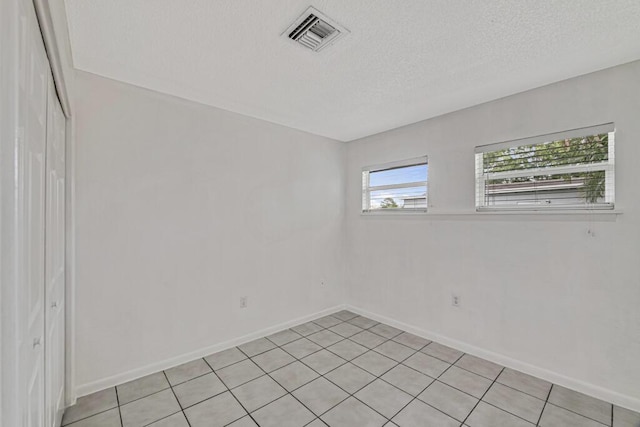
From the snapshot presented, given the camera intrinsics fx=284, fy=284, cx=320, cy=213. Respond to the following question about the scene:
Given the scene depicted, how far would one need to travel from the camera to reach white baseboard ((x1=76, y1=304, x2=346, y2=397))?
218cm

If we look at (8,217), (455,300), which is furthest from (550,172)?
(8,217)

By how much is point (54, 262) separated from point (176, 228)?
102 centimetres

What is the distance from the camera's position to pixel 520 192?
2541 millimetres

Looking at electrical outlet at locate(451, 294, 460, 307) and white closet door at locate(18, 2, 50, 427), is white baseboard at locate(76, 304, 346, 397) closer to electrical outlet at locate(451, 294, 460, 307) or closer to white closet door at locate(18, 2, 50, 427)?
white closet door at locate(18, 2, 50, 427)

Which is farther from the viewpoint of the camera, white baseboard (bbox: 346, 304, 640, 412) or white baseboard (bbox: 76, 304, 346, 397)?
white baseboard (bbox: 76, 304, 346, 397)

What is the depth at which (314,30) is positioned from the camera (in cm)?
171

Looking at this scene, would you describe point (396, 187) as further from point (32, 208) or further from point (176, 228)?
point (32, 208)

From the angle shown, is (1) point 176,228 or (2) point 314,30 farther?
(1) point 176,228

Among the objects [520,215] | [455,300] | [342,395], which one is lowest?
[342,395]

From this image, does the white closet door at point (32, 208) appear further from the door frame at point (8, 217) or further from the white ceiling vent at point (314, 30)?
the white ceiling vent at point (314, 30)

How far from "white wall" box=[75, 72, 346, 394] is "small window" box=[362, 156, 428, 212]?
2.90ft

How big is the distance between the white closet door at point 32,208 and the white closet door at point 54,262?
0.46 feet

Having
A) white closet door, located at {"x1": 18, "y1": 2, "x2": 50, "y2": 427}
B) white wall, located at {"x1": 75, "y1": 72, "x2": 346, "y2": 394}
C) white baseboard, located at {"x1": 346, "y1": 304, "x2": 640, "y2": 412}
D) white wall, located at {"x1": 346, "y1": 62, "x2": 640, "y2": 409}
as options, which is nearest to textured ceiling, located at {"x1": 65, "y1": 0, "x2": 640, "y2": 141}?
white wall, located at {"x1": 346, "y1": 62, "x2": 640, "y2": 409}

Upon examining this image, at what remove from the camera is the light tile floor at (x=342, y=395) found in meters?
1.91
